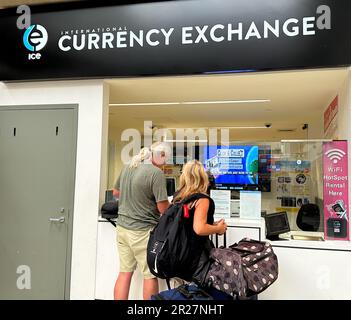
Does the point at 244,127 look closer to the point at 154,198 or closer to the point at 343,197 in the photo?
the point at 343,197

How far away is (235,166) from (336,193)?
2.96ft

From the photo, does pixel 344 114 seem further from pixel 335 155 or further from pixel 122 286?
pixel 122 286

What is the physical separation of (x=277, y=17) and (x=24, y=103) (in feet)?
8.37

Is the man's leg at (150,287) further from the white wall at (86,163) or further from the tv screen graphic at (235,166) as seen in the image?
the tv screen graphic at (235,166)

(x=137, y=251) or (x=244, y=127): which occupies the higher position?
(x=244, y=127)

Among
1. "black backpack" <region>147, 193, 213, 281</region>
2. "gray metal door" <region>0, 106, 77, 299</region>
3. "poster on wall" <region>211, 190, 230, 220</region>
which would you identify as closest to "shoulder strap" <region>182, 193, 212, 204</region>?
"black backpack" <region>147, 193, 213, 281</region>

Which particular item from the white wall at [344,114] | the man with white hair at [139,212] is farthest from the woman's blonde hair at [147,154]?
the white wall at [344,114]

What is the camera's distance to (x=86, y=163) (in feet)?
9.05

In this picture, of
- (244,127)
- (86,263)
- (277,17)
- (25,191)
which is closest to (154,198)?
(86,263)

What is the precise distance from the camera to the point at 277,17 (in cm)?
242

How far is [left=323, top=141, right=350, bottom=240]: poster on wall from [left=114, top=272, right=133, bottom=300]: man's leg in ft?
5.69

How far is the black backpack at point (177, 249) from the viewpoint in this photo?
5.98 ft

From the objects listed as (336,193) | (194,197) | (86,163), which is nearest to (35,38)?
(86,163)

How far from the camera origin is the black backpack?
1.82 m
